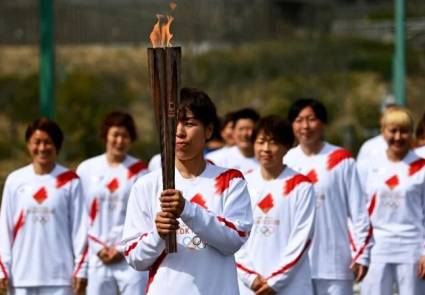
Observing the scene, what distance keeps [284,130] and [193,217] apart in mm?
2381

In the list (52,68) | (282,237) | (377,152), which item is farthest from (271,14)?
(282,237)

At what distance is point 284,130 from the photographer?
7527 mm

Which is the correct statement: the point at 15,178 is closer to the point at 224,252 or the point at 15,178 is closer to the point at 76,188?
the point at 76,188

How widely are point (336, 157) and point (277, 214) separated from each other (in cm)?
95

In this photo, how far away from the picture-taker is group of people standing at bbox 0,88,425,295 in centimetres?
757

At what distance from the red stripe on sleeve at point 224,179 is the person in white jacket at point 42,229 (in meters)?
2.78

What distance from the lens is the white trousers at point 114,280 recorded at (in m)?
8.91

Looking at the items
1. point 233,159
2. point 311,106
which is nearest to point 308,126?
point 311,106

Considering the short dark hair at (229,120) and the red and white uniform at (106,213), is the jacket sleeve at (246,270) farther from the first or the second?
the short dark hair at (229,120)

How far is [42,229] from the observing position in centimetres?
827

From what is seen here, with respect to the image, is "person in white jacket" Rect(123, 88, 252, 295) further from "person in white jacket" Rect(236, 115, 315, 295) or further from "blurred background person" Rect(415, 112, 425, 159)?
"blurred background person" Rect(415, 112, 425, 159)

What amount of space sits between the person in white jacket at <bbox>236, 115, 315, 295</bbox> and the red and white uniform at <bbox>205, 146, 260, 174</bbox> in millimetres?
2520

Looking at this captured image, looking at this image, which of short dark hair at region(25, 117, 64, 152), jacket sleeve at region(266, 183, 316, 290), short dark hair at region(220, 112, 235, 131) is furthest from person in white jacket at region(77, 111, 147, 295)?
jacket sleeve at region(266, 183, 316, 290)

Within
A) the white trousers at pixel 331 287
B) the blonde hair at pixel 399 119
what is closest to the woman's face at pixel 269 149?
the white trousers at pixel 331 287
